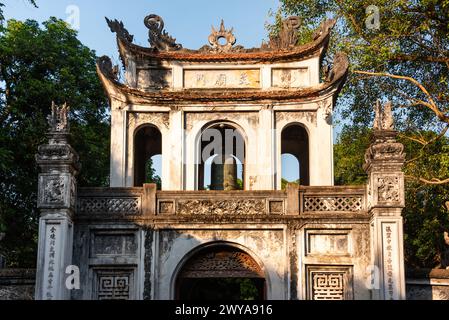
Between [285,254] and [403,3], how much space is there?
977 centimetres

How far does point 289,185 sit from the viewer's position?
15.3 m

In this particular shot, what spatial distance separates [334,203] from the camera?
15289mm

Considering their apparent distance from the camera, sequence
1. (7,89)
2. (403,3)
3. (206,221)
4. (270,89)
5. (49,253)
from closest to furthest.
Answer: (49,253) < (206,221) < (270,89) < (403,3) < (7,89)

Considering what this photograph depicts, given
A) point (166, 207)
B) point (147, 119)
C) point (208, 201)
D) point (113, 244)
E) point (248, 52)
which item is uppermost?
point (248, 52)

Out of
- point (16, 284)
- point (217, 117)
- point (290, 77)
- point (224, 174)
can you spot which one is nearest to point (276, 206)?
point (217, 117)

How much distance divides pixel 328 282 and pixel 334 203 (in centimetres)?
169

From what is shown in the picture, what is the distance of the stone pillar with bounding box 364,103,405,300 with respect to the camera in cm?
1408

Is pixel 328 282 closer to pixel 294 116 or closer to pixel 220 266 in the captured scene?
pixel 220 266

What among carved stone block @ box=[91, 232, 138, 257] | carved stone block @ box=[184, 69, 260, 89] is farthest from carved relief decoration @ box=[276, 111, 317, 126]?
carved stone block @ box=[91, 232, 138, 257]

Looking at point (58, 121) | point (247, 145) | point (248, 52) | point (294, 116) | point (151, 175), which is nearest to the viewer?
point (58, 121)
